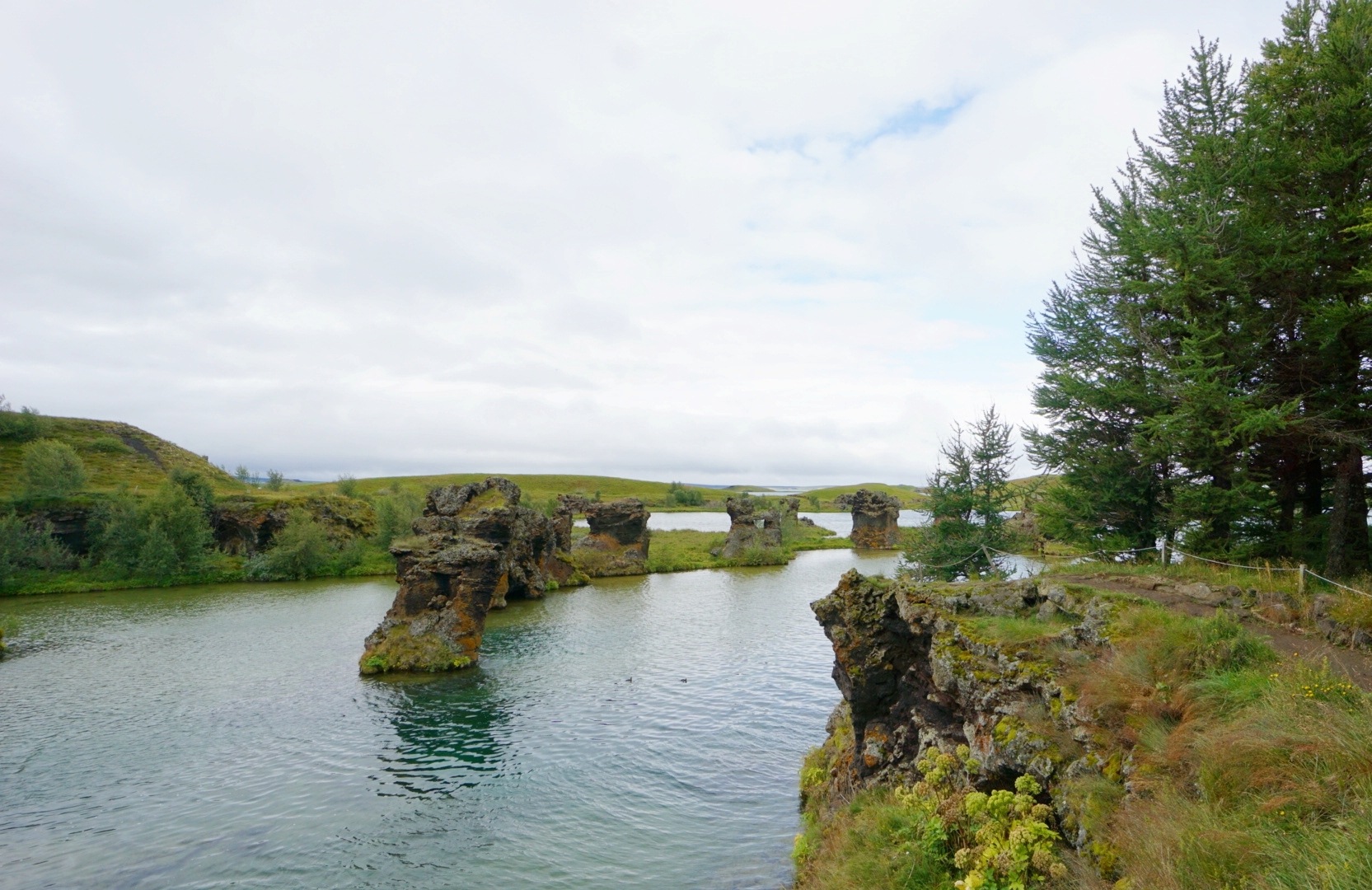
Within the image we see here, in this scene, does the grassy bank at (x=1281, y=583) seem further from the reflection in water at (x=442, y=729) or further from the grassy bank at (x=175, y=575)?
the grassy bank at (x=175, y=575)

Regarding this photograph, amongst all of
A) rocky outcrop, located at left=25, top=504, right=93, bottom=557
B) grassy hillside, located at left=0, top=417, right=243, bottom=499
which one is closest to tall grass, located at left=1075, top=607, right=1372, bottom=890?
rocky outcrop, located at left=25, top=504, right=93, bottom=557

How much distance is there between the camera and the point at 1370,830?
19.0 feet

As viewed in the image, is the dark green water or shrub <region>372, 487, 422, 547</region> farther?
shrub <region>372, 487, 422, 547</region>

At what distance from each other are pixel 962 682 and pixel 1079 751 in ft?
8.77

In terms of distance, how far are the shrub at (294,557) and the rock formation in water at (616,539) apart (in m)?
23.3

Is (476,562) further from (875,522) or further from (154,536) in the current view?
(875,522)

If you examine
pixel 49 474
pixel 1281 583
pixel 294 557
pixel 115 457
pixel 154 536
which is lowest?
pixel 294 557

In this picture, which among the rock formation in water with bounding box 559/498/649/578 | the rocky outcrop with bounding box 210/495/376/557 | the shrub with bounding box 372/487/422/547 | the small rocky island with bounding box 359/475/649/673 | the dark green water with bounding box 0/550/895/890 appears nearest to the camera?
the dark green water with bounding box 0/550/895/890

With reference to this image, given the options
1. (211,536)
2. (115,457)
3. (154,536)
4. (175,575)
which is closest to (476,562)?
(175,575)

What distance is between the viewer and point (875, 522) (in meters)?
92.8

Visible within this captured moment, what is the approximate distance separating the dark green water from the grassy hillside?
60.4 metres

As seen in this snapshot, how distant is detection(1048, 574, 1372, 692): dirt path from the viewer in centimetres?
980

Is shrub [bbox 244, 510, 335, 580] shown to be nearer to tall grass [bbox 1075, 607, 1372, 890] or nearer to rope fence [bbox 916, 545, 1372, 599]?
rope fence [bbox 916, 545, 1372, 599]

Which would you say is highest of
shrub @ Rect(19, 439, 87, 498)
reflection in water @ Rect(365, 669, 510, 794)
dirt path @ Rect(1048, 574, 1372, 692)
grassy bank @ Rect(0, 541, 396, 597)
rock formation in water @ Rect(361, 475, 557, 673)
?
shrub @ Rect(19, 439, 87, 498)
